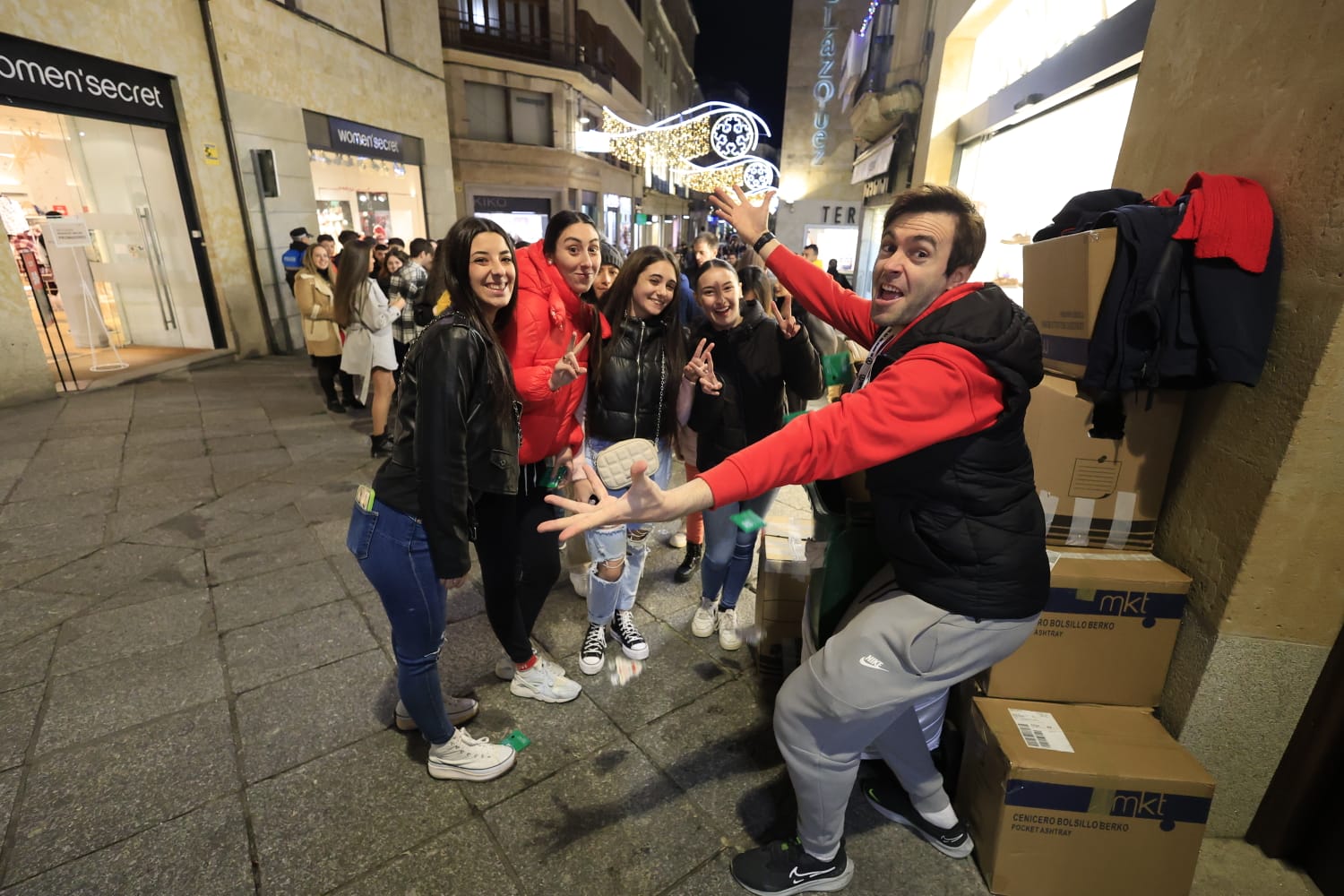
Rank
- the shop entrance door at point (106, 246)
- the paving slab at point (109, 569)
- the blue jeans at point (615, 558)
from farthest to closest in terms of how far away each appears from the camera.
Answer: the shop entrance door at point (106, 246) → the paving slab at point (109, 569) → the blue jeans at point (615, 558)

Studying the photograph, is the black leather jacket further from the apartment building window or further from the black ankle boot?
the apartment building window

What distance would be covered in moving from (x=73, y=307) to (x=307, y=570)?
24.3 ft

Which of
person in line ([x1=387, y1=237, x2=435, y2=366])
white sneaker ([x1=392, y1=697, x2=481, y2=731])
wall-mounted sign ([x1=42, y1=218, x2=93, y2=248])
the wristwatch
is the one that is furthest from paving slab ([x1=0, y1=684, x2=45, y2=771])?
wall-mounted sign ([x1=42, y1=218, x2=93, y2=248])

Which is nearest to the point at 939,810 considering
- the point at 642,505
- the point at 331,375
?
the point at 642,505

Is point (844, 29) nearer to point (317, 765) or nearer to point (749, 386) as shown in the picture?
point (749, 386)

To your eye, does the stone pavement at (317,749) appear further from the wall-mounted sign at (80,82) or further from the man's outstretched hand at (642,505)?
the wall-mounted sign at (80,82)

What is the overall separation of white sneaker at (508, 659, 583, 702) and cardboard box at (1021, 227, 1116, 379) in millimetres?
2257

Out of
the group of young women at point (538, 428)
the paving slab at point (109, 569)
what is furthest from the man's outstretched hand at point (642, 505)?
the paving slab at point (109, 569)

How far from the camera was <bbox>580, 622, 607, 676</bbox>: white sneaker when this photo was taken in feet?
9.16

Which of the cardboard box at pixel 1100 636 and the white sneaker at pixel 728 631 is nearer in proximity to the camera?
the cardboard box at pixel 1100 636

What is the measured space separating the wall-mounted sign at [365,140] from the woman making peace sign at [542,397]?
33.9ft

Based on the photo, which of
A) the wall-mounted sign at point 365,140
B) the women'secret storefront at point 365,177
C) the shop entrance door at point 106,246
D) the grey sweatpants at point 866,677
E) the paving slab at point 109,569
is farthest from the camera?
the wall-mounted sign at point 365,140

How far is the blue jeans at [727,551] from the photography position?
9.50 ft

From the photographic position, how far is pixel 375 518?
1836 millimetres
